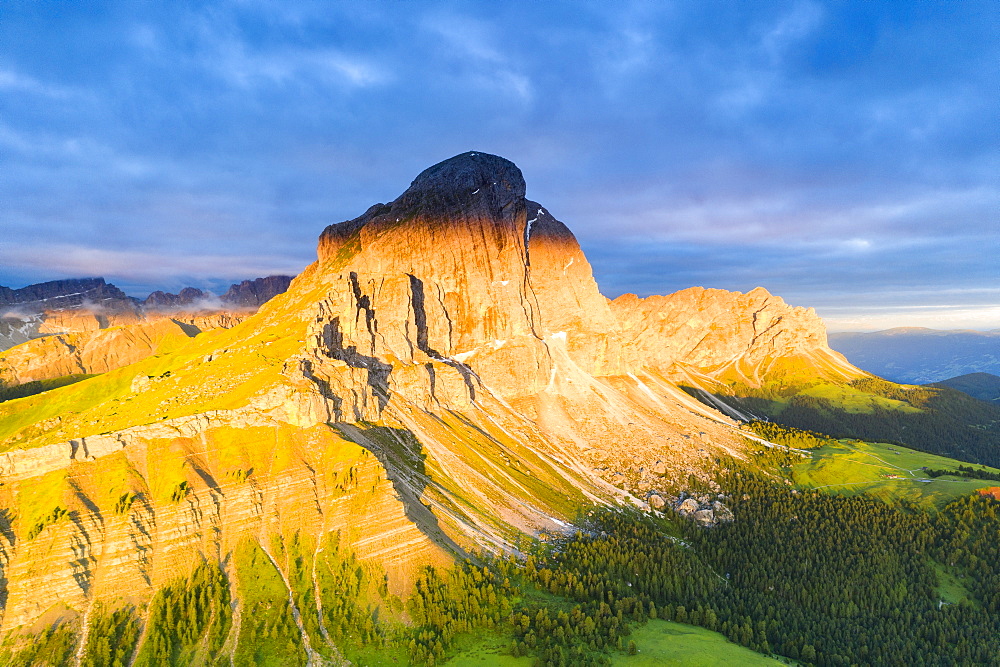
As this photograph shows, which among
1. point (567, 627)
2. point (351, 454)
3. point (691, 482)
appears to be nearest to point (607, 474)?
point (691, 482)

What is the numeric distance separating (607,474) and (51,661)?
5596 inches

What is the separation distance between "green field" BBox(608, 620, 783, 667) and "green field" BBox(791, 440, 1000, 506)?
346 ft

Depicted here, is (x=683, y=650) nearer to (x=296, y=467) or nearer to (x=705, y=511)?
(x=705, y=511)

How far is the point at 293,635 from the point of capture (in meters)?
80.2

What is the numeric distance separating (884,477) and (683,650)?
135 m

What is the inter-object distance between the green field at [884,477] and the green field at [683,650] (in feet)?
346

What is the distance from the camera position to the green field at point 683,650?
82188 mm

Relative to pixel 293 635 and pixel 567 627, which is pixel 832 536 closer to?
pixel 567 627

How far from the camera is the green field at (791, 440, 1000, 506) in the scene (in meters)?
Result: 150

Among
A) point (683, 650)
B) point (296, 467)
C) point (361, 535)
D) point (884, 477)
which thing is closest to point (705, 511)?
point (683, 650)

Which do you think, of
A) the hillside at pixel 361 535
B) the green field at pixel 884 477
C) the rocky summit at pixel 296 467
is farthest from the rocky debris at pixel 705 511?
the green field at pixel 884 477

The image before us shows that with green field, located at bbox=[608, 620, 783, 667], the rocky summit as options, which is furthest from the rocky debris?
green field, located at bbox=[608, 620, 783, 667]

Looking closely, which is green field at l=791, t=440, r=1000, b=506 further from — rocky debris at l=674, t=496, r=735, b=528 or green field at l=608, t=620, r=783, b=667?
green field at l=608, t=620, r=783, b=667

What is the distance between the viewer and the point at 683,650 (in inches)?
3359
